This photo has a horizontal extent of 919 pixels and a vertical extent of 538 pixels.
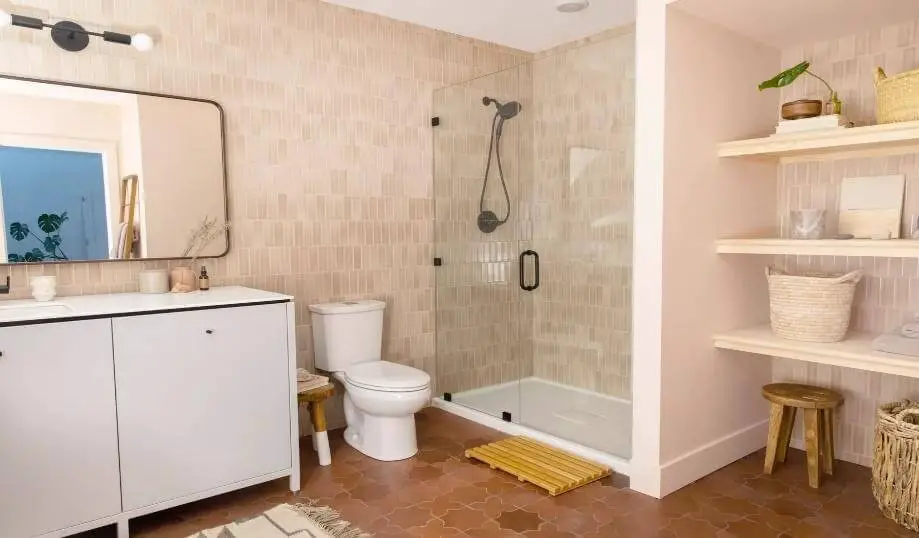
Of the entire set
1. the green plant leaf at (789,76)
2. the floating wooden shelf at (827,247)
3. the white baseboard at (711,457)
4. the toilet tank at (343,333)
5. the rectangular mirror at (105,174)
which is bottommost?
the white baseboard at (711,457)

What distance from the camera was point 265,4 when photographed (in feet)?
10.2

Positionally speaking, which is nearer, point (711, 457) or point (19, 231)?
point (19, 231)

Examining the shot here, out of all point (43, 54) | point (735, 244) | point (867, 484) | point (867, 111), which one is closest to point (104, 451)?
point (43, 54)

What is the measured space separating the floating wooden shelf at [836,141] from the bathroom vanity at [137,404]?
2.07 m

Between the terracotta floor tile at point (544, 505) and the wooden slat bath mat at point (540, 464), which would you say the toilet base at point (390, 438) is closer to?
the terracotta floor tile at point (544, 505)

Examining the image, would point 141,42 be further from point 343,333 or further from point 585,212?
point 585,212

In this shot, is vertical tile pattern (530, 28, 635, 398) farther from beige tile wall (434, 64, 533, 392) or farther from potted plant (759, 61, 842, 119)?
potted plant (759, 61, 842, 119)

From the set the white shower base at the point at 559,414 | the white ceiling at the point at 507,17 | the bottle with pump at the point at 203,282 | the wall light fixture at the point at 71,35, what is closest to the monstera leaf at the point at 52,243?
the bottle with pump at the point at 203,282

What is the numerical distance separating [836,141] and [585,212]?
4.03ft

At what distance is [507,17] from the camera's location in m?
3.55

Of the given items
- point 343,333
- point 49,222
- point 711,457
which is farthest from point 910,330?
point 49,222

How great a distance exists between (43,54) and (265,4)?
1039 millimetres

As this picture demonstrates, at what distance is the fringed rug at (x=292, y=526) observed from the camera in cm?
228

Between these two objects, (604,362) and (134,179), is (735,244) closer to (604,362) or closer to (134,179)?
(604,362)
